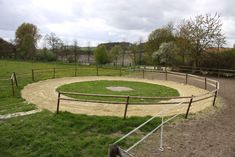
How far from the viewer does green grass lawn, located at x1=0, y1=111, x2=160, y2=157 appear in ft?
22.2

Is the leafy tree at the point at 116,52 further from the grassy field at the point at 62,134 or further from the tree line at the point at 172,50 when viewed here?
the grassy field at the point at 62,134

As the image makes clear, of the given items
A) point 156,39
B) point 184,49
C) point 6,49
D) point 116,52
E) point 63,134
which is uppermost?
point 156,39

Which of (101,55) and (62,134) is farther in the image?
(101,55)

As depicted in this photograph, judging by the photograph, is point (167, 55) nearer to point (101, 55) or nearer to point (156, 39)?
point (156, 39)

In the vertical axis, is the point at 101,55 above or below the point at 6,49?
below

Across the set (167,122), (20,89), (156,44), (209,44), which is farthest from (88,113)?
(156,44)

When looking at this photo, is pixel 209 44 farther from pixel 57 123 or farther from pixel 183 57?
pixel 57 123

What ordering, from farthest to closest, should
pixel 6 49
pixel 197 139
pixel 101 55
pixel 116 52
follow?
pixel 6 49
pixel 116 52
pixel 101 55
pixel 197 139

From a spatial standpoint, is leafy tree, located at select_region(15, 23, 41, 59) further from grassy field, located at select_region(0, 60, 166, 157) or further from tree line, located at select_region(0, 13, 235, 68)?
grassy field, located at select_region(0, 60, 166, 157)

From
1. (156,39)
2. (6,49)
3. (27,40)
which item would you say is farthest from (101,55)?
(6,49)

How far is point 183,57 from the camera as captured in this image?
94.4ft

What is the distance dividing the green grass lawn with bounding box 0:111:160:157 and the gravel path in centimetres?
61

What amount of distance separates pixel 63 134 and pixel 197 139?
346 cm

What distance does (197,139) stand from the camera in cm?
712
